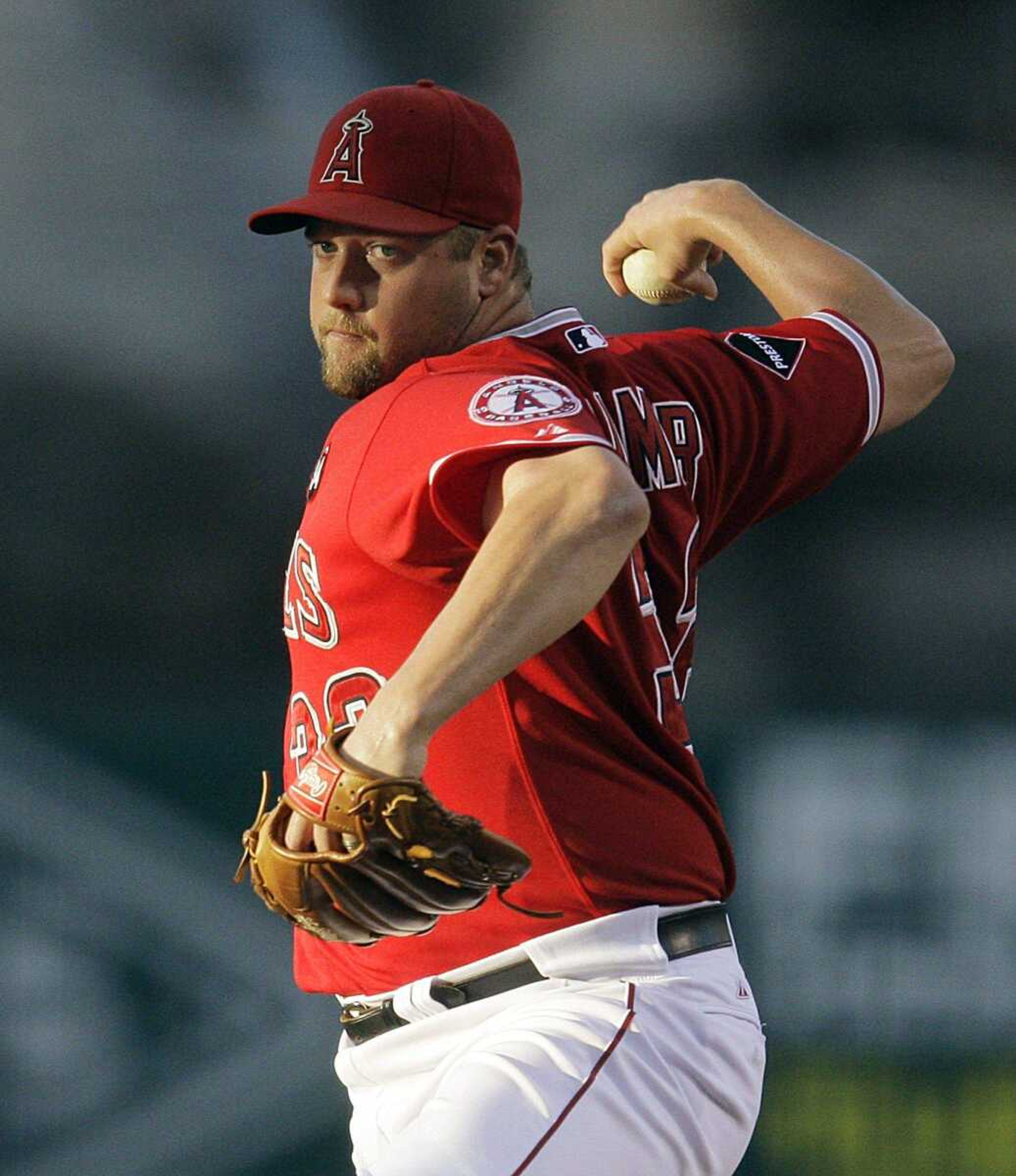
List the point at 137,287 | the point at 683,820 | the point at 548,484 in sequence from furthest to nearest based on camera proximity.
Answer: the point at 137,287 < the point at 683,820 < the point at 548,484

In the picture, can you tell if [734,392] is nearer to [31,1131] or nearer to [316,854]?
[316,854]

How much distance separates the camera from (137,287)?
3883mm

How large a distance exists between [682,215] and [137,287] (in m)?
1.76

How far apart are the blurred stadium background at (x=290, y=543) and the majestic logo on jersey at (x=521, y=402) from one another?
7.06ft

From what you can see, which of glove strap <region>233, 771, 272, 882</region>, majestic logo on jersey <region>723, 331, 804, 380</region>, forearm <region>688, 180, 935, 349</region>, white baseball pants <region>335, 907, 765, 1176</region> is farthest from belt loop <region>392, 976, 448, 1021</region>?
forearm <region>688, 180, 935, 349</region>

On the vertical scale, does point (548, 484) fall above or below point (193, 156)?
above

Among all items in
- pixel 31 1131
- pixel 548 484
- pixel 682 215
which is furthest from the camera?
pixel 31 1131

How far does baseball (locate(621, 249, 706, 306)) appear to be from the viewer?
251 centimetres

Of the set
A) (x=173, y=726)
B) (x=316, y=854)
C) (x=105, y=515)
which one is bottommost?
(x=173, y=726)

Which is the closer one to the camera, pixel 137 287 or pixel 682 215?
pixel 682 215

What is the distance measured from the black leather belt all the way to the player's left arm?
40 cm

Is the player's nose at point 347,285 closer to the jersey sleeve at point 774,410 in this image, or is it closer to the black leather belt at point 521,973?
the jersey sleeve at point 774,410

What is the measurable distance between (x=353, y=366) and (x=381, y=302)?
0.08 metres

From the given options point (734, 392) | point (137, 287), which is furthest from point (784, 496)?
point (137, 287)
